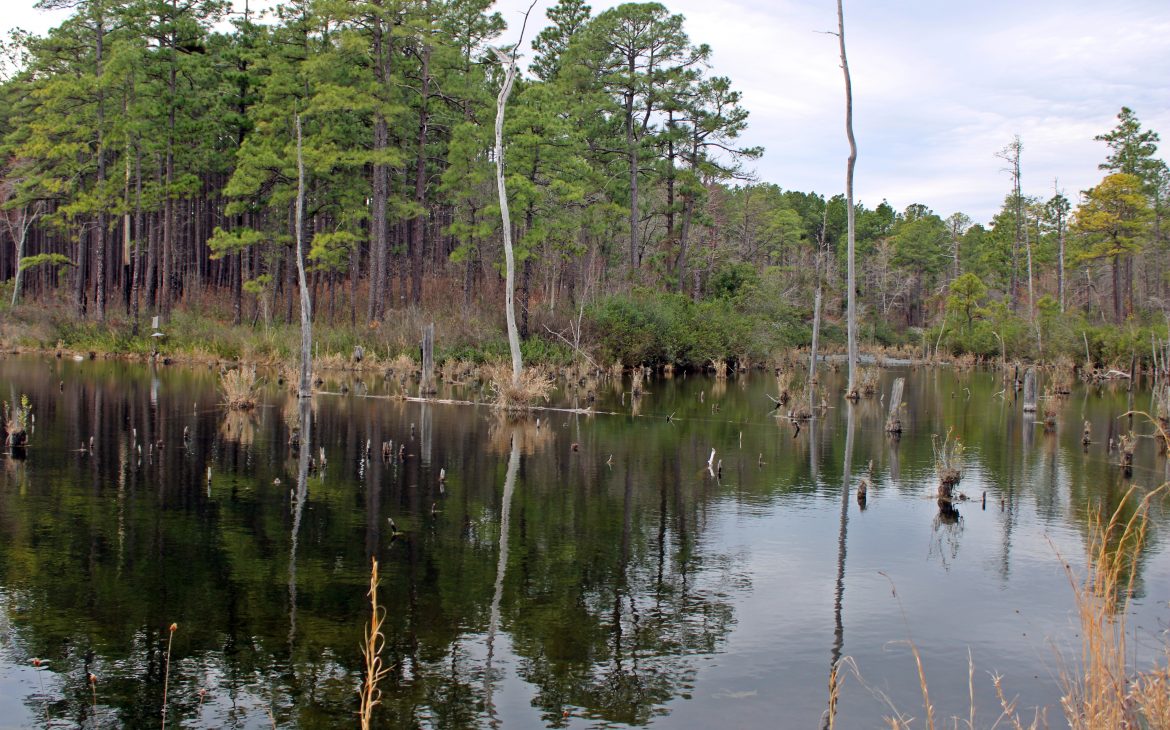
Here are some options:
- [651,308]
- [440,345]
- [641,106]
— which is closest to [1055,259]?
[641,106]

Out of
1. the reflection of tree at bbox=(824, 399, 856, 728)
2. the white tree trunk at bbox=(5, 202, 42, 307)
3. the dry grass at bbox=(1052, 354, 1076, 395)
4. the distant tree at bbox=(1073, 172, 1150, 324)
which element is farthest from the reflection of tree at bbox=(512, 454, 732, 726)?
the distant tree at bbox=(1073, 172, 1150, 324)

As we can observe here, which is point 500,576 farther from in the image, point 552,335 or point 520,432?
point 552,335

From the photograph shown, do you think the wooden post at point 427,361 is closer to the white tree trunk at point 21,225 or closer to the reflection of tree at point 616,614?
the reflection of tree at point 616,614

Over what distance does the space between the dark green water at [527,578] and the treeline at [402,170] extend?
14880 millimetres

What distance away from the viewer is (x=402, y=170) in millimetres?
42812

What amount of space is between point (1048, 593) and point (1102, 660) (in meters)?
5.69

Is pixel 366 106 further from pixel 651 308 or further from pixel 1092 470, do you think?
pixel 1092 470

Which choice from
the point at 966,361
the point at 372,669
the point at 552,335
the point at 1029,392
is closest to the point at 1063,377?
the point at 1029,392

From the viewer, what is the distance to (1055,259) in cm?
7575

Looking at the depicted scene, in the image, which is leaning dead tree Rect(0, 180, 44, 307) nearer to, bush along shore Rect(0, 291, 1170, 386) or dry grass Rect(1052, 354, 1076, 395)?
bush along shore Rect(0, 291, 1170, 386)

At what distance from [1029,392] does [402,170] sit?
28.6 m

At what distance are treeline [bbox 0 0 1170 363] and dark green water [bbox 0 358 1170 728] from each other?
48.8ft

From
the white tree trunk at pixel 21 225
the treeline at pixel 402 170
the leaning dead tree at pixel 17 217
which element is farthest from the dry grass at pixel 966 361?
the white tree trunk at pixel 21 225

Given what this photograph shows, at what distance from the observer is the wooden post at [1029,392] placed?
79.6ft
